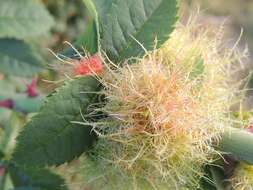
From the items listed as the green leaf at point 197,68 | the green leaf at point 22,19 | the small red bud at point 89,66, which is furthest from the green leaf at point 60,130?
the green leaf at point 22,19

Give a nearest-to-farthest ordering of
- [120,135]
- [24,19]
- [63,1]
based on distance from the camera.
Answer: [120,135] → [24,19] → [63,1]

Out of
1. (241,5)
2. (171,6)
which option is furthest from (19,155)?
(241,5)

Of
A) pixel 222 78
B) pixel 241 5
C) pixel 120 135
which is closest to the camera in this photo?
pixel 120 135

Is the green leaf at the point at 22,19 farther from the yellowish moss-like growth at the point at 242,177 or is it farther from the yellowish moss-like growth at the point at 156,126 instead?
the yellowish moss-like growth at the point at 242,177

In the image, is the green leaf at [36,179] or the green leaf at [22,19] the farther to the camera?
the green leaf at [22,19]

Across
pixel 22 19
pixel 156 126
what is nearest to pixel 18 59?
pixel 22 19

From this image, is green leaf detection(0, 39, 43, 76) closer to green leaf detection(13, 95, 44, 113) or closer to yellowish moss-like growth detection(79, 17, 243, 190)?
green leaf detection(13, 95, 44, 113)

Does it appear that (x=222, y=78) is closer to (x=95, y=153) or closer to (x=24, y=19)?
(x=95, y=153)

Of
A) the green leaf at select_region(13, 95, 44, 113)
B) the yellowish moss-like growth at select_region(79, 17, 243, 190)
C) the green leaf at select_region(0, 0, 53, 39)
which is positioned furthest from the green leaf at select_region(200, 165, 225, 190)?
the green leaf at select_region(0, 0, 53, 39)
